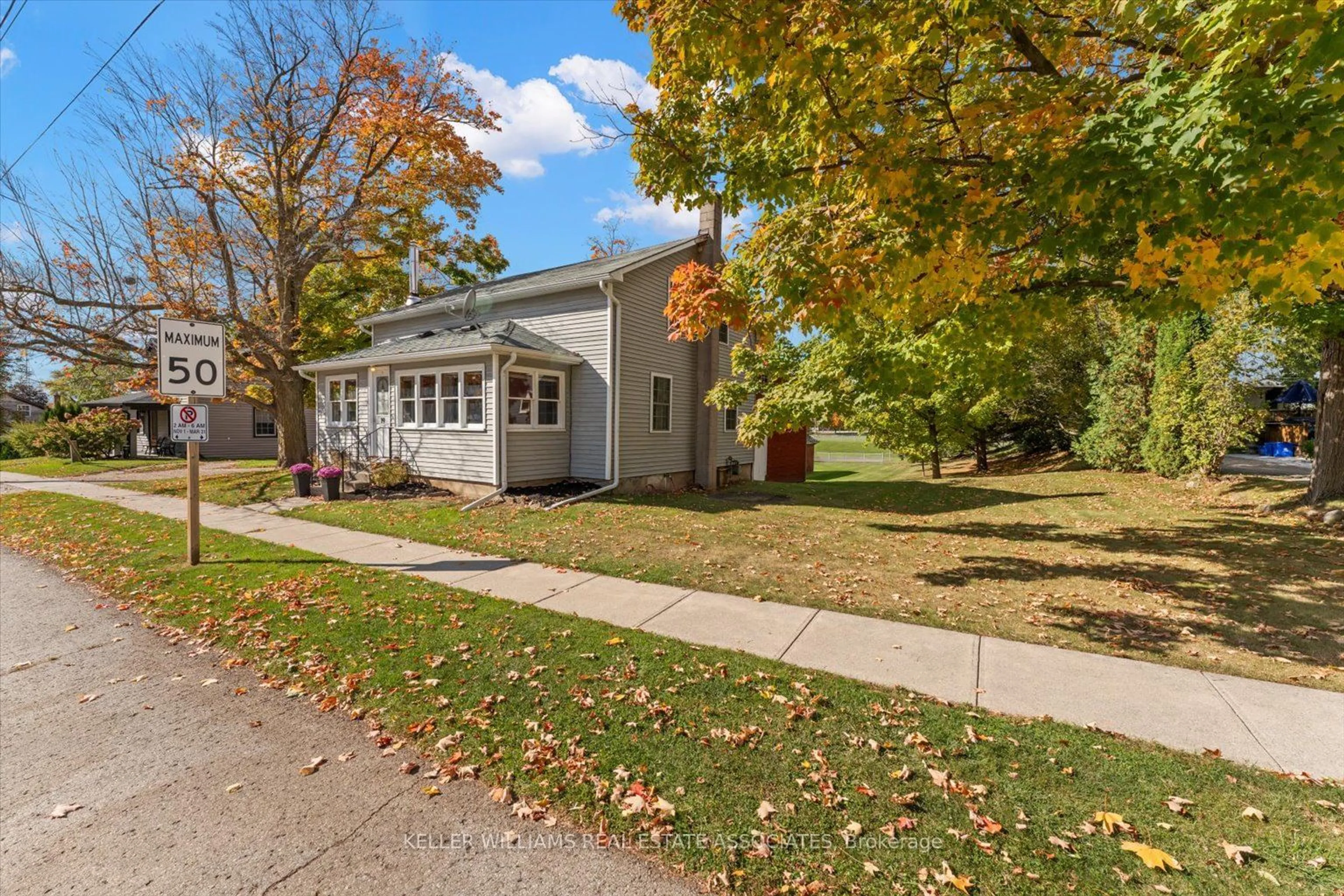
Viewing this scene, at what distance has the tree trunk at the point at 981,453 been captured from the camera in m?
21.5

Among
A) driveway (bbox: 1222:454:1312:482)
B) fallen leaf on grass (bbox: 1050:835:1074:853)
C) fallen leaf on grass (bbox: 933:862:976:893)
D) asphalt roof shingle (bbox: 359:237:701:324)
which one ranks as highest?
asphalt roof shingle (bbox: 359:237:701:324)

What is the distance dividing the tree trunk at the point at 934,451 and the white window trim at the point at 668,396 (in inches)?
366

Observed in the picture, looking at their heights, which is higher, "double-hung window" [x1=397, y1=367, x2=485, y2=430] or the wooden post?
"double-hung window" [x1=397, y1=367, x2=485, y2=430]

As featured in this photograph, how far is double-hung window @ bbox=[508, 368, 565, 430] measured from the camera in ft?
41.7

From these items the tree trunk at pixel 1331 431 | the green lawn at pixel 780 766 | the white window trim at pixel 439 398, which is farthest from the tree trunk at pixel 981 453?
the green lawn at pixel 780 766

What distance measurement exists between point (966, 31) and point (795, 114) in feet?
4.90

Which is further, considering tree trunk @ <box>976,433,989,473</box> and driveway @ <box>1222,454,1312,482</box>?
tree trunk @ <box>976,433,989,473</box>

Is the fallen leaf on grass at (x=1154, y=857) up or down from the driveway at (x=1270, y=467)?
down

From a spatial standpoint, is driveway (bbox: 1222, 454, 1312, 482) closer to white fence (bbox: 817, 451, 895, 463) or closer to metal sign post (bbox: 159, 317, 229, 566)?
white fence (bbox: 817, 451, 895, 463)

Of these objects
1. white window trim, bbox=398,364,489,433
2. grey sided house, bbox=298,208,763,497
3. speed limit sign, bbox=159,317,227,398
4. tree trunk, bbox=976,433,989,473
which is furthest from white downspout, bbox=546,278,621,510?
tree trunk, bbox=976,433,989,473

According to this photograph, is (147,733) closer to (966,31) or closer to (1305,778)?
(1305,778)

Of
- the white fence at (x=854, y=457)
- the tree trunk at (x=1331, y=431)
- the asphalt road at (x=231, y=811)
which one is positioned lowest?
the white fence at (x=854, y=457)

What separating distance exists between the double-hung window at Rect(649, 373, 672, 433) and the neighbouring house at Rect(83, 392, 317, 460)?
73.9 ft

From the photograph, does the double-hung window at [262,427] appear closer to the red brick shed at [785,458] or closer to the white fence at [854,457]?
the red brick shed at [785,458]
